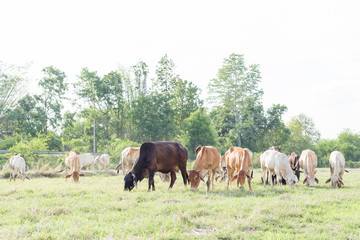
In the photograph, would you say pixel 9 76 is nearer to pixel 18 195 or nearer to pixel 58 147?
pixel 58 147

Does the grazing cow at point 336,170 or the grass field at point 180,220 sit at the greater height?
the grazing cow at point 336,170

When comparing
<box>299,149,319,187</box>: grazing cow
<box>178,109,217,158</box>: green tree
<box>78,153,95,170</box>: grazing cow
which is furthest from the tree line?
<box>299,149,319,187</box>: grazing cow

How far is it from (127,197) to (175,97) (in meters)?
44.8

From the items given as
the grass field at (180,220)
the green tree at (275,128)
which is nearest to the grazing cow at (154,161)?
the grass field at (180,220)

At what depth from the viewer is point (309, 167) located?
591 inches

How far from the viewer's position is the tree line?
42.1 meters

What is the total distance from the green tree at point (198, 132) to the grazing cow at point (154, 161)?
33.0 metres

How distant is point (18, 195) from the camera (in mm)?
10188

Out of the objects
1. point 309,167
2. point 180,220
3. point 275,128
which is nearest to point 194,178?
point 180,220

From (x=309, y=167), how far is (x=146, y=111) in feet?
113

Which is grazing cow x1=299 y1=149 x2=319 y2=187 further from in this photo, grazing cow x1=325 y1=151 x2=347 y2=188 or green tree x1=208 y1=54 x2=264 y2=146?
green tree x1=208 y1=54 x2=264 y2=146

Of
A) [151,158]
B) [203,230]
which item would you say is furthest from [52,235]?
[151,158]

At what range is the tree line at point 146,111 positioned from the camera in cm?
4209

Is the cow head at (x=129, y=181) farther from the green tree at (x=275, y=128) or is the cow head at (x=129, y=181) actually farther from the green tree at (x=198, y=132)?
the green tree at (x=275, y=128)
